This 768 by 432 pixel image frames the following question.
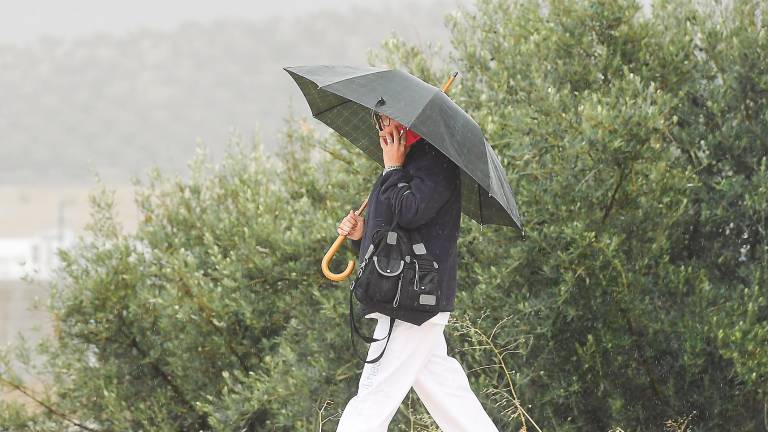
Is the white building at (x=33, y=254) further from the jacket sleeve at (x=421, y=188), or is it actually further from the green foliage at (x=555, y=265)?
the jacket sleeve at (x=421, y=188)

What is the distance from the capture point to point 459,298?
6117 millimetres

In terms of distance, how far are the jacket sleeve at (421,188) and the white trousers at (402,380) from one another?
1.52ft

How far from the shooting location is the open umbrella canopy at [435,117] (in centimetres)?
403

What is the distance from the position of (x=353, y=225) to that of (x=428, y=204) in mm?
474

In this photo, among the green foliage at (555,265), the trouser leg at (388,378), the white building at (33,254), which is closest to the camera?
the trouser leg at (388,378)

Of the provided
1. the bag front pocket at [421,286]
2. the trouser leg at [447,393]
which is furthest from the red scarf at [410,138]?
the trouser leg at [447,393]

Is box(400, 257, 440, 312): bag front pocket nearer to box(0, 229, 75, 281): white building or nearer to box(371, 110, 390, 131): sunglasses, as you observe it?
box(371, 110, 390, 131): sunglasses

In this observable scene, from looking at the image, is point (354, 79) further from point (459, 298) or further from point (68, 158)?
point (68, 158)

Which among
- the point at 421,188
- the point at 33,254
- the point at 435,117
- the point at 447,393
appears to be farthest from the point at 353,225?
the point at 33,254

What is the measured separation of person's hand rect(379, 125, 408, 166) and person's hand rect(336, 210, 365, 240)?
1.04 ft

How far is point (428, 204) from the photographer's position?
4.06 meters

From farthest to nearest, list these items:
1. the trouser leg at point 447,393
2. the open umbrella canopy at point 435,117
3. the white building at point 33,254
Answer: the white building at point 33,254 → the trouser leg at point 447,393 → the open umbrella canopy at point 435,117

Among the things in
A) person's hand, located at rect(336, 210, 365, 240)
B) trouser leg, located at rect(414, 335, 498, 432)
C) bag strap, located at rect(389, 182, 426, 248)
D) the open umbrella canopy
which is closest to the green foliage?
trouser leg, located at rect(414, 335, 498, 432)

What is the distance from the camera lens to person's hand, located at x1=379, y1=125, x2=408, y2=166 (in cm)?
421
